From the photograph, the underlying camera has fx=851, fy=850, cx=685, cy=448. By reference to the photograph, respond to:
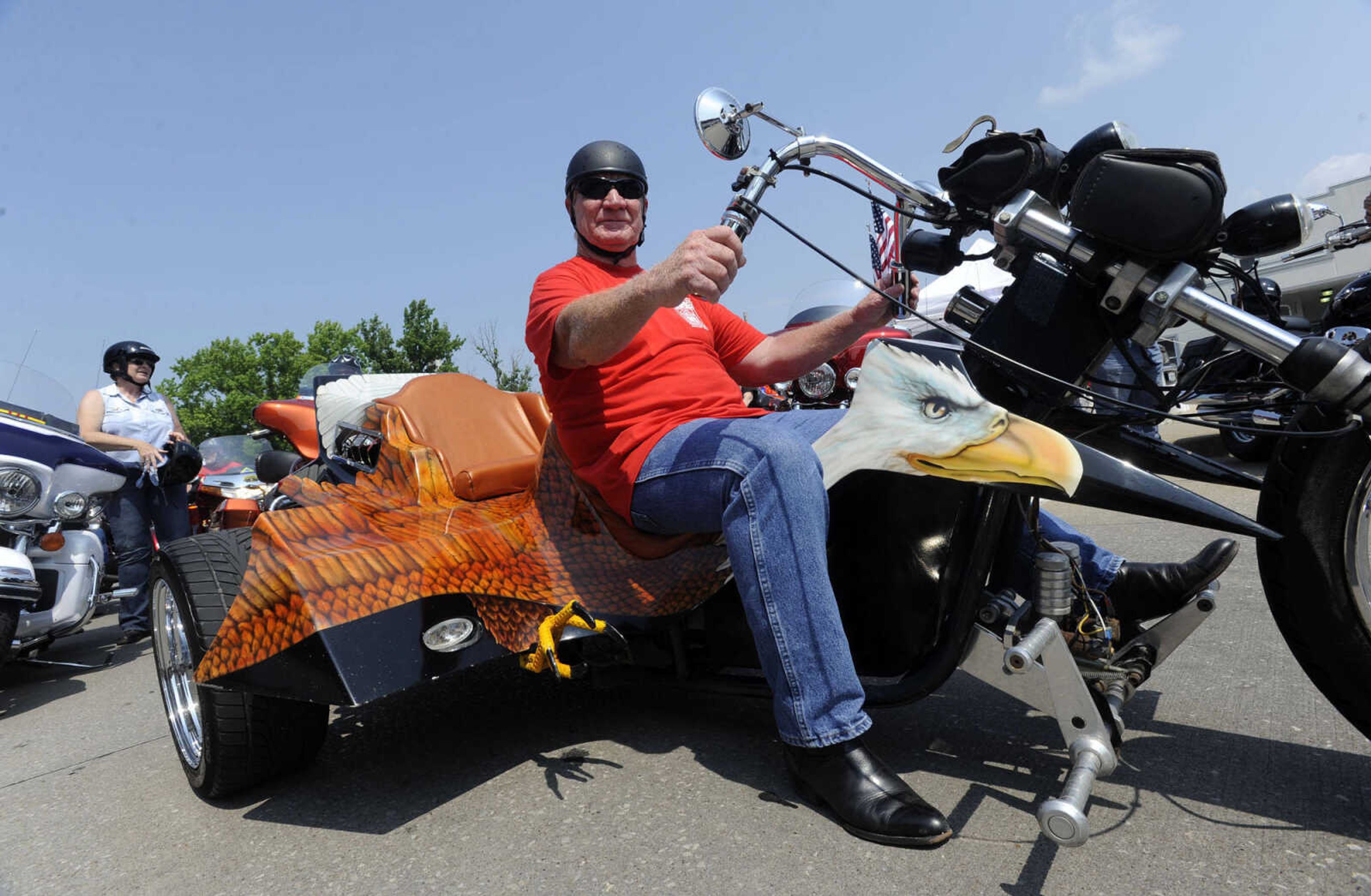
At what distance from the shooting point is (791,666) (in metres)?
1.77

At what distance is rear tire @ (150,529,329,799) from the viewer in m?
2.13

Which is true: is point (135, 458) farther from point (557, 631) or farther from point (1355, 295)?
point (1355, 295)

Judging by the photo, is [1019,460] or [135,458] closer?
[1019,460]

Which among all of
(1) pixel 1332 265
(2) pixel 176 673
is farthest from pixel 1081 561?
(1) pixel 1332 265

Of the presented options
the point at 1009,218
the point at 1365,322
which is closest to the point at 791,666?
the point at 1009,218

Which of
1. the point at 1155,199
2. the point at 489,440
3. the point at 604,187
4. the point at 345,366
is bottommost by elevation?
the point at 345,366

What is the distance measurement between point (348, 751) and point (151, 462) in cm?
324

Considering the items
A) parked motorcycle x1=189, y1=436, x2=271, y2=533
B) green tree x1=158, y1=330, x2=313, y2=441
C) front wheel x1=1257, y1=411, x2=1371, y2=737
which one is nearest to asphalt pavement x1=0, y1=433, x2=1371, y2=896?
front wheel x1=1257, y1=411, x2=1371, y2=737

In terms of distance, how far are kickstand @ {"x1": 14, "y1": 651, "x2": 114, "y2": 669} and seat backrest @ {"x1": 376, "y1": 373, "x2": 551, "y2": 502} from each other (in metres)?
2.57

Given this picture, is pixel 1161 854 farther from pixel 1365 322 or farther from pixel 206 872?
pixel 1365 322

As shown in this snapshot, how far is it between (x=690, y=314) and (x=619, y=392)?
46 cm

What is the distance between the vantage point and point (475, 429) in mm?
2721

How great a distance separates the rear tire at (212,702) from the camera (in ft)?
7.00

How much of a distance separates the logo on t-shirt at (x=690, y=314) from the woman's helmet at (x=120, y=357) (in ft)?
14.0
